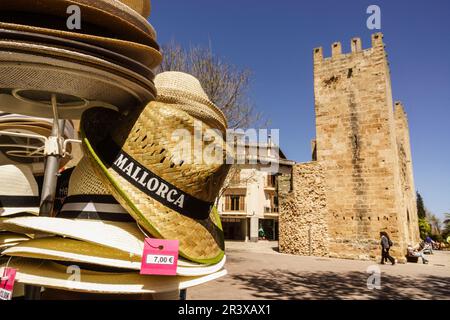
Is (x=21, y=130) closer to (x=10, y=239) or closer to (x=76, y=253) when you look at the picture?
(x=10, y=239)

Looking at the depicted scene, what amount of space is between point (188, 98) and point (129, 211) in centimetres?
→ 81

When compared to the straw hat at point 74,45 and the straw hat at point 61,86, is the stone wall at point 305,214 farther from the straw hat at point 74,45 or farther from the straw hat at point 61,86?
the straw hat at point 74,45

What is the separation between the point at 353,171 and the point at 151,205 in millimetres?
14768

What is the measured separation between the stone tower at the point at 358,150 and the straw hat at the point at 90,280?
47.5 feet

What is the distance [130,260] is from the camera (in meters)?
1.31

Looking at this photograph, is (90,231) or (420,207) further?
(420,207)

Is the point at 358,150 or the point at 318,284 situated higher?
the point at 358,150

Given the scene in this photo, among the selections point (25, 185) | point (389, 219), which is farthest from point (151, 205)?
point (389, 219)

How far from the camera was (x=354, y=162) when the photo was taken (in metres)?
14.8

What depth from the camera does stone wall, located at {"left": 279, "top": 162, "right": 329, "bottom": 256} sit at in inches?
601

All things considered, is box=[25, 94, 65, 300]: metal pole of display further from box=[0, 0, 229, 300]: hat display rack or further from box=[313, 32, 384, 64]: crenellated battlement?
box=[313, 32, 384, 64]: crenellated battlement

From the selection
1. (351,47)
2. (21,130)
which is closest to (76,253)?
(21,130)

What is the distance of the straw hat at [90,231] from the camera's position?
128 centimetres

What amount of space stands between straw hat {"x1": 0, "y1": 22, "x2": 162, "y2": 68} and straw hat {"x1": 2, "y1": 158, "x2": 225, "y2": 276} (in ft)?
2.14
